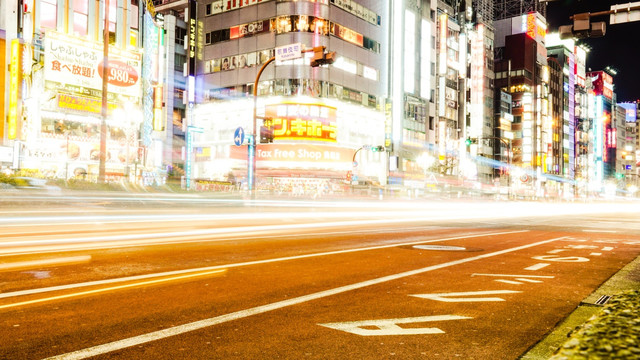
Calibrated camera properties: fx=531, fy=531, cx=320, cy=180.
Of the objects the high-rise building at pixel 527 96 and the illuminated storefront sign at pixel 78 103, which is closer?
the illuminated storefront sign at pixel 78 103

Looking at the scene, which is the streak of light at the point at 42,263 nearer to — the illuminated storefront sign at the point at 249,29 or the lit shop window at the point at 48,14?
the lit shop window at the point at 48,14

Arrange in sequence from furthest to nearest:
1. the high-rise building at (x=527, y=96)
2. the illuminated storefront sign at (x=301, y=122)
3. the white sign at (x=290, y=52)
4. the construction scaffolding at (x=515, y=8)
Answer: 1. the construction scaffolding at (x=515, y=8)
2. the high-rise building at (x=527, y=96)
3. the illuminated storefront sign at (x=301, y=122)
4. the white sign at (x=290, y=52)

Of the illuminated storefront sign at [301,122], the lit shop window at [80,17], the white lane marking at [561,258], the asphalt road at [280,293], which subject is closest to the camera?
the asphalt road at [280,293]

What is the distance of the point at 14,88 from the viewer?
34.2 meters

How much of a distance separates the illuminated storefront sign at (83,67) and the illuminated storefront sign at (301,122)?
17.7m

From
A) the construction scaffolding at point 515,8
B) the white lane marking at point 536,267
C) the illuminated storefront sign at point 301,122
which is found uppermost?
the construction scaffolding at point 515,8

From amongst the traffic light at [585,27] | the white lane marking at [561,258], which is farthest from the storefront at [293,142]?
the white lane marking at [561,258]

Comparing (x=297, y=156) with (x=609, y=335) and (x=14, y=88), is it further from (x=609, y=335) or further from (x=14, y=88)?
(x=609, y=335)

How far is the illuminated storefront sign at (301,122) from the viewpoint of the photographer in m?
54.4

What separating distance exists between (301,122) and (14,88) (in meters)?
27.0

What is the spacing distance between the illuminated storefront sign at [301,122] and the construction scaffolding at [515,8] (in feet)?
245

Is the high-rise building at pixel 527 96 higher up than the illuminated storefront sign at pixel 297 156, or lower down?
higher up

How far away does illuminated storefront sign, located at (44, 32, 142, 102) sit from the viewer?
34.7 metres

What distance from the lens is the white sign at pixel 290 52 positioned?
20.3 meters
